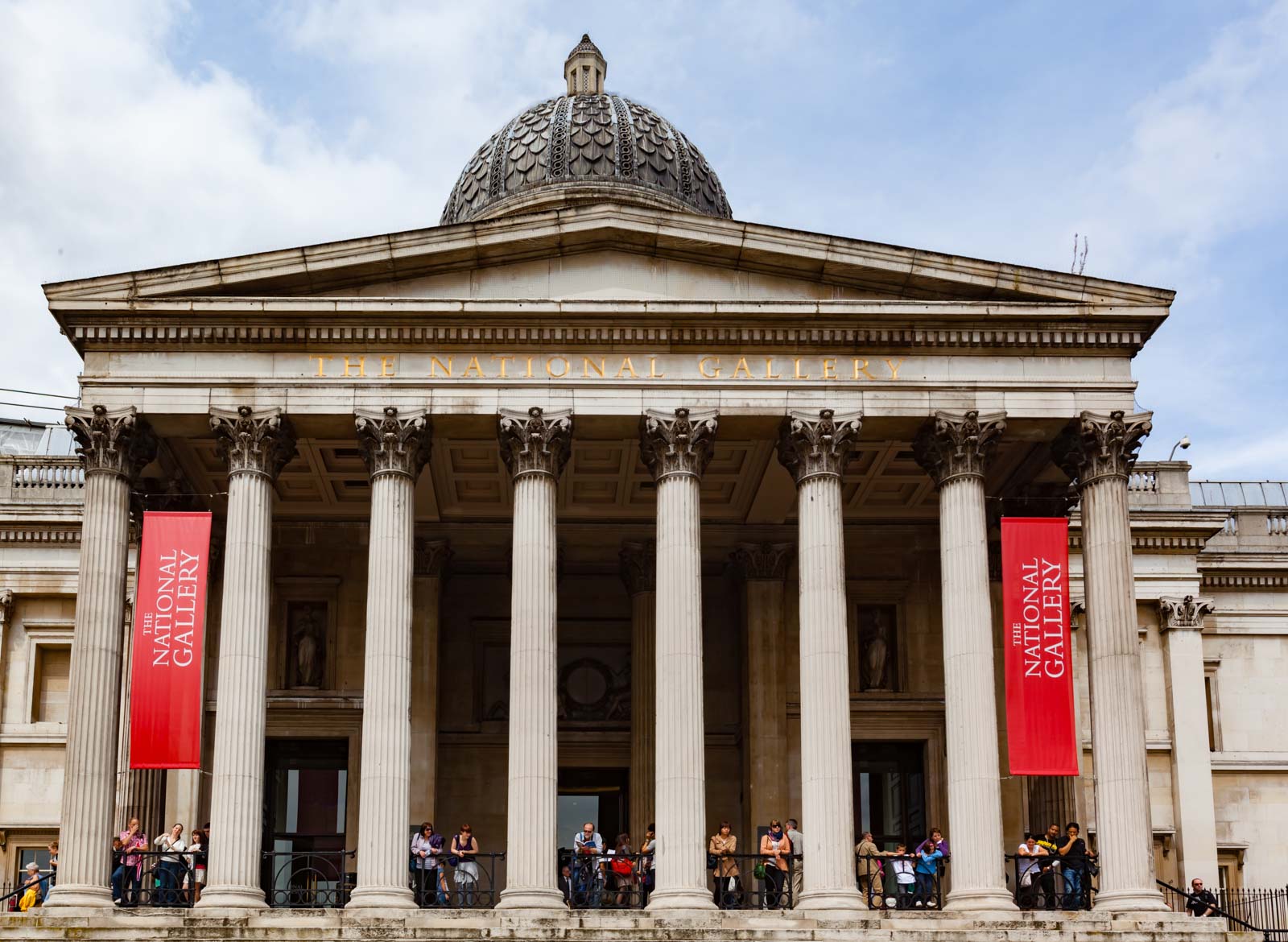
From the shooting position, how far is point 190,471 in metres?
38.7

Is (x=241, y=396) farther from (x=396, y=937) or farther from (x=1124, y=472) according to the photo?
→ (x=1124, y=472)

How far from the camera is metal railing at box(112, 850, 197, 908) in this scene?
32750 millimetres

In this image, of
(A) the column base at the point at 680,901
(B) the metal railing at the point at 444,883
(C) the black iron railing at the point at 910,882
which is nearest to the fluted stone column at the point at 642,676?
(B) the metal railing at the point at 444,883

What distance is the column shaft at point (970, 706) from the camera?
32375 millimetres

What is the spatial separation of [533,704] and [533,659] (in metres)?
0.85

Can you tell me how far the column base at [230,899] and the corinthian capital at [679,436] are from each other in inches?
423

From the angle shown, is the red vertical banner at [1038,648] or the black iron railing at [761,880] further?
the red vertical banner at [1038,648]

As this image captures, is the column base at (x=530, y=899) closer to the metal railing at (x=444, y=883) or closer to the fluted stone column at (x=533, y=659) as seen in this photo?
the fluted stone column at (x=533, y=659)

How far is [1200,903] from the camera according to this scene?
3544cm

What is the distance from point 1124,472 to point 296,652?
1874cm

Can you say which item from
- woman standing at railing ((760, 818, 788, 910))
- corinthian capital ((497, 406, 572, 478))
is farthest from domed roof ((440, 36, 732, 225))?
woman standing at railing ((760, 818, 788, 910))

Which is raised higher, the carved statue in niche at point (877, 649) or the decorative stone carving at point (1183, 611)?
the decorative stone carving at point (1183, 611)

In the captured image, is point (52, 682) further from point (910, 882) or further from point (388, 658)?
point (910, 882)

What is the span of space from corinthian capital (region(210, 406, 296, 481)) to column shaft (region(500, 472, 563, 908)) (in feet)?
15.7
